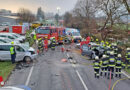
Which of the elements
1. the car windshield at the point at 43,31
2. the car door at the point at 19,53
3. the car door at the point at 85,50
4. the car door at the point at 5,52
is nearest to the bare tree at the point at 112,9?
the car door at the point at 85,50

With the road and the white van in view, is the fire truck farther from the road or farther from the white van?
the road

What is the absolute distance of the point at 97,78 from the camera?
9.64 metres

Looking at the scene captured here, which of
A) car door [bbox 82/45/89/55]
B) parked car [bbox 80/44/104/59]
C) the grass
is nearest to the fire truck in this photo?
car door [bbox 82/45/89/55]

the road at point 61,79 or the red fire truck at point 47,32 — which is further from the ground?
the red fire truck at point 47,32

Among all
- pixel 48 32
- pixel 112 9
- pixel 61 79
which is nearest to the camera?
pixel 61 79

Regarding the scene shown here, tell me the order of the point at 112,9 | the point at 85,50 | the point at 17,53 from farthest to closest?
1. the point at 112,9
2. the point at 85,50
3. the point at 17,53

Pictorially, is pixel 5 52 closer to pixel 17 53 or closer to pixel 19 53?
pixel 17 53

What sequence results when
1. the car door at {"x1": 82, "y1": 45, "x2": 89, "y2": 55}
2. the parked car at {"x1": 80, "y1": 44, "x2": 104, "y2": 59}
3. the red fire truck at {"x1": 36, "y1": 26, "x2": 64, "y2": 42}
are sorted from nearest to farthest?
1. the parked car at {"x1": 80, "y1": 44, "x2": 104, "y2": 59}
2. the car door at {"x1": 82, "y1": 45, "x2": 89, "y2": 55}
3. the red fire truck at {"x1": 36, "y1": 26, "x2": 64, "y2": 42}

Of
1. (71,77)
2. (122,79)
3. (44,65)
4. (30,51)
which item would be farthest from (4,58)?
(122,79)

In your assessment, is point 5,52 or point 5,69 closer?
point 5,69

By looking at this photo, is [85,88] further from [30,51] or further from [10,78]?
[30,51]

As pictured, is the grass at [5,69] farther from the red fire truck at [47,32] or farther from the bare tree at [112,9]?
the bare tree at [112,9]

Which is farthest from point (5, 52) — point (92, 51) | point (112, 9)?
point (112, 9)

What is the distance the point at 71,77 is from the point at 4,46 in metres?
6.72
